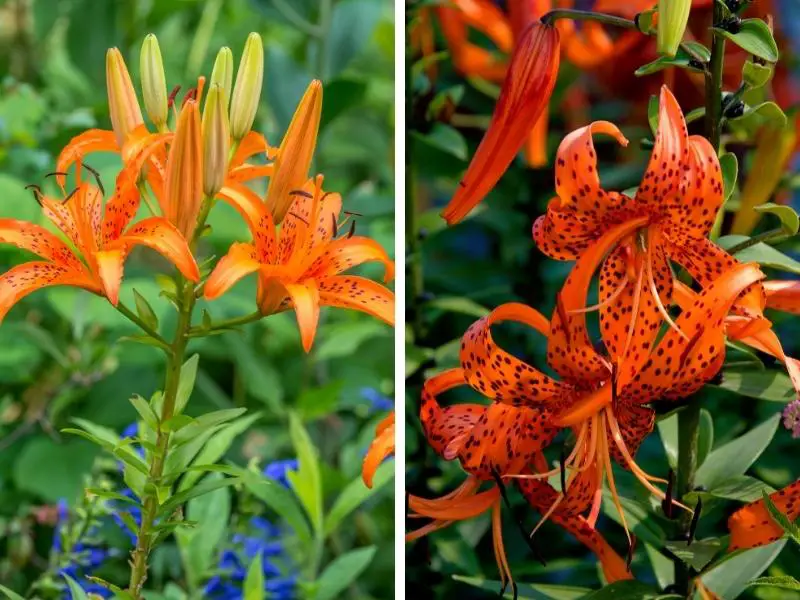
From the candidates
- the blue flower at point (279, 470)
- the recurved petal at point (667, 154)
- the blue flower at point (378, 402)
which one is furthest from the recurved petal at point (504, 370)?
the blue flower at point (378, 402)

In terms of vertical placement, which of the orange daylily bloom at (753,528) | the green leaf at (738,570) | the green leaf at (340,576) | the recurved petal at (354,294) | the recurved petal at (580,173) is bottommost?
the green leaf at (340,576)

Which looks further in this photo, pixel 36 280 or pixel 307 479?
pixel 307 479

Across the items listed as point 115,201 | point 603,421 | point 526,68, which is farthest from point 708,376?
point 115,201

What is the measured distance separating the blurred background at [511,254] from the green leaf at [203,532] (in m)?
0.13

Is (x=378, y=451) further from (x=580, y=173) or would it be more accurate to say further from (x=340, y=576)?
(x=580, y=173)

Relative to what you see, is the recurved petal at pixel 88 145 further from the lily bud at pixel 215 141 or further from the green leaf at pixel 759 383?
the green leaf at pixel 759 383

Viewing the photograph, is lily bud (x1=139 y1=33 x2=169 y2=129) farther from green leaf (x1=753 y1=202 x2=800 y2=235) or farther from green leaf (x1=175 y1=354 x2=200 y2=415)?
green leaf (x1=753 y1=202 x2=800 y2=235)

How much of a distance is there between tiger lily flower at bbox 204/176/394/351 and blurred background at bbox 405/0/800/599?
0.49ft

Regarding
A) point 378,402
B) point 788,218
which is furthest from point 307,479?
point 788,218

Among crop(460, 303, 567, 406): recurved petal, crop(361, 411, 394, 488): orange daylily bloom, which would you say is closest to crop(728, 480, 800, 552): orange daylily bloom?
crop(460, 303, 567, 406): recurved petal

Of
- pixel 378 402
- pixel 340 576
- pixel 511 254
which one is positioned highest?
pixel 511 254

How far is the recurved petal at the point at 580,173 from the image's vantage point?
61 centimetres

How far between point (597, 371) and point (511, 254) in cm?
25

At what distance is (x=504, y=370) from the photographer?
651 mm
